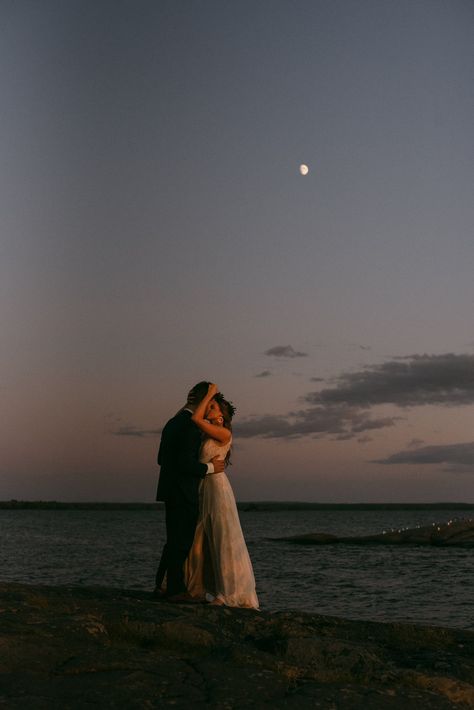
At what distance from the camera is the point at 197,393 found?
9336 millimetres

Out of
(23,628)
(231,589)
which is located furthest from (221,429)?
(23,628)

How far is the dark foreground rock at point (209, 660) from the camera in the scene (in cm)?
508

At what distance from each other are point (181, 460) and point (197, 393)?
78cm

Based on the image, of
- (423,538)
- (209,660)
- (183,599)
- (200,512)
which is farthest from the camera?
(423,538)

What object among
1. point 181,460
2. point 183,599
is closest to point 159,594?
point 183,599

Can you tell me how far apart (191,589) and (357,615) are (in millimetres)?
13844

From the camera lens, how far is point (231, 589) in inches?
365

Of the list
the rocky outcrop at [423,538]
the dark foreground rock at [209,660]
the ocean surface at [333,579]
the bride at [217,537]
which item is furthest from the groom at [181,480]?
the rocky outcrop at [423,538]

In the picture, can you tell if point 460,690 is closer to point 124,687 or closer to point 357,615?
point 124,687

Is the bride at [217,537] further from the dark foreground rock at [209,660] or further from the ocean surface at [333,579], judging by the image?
the ocean surface at [333,579]

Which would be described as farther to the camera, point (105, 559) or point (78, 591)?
point (105, 559)

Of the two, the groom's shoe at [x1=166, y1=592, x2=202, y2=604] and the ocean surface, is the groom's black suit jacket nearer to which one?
the groom's shoe at [x1=166, y1=592, x2=202, y2=604]

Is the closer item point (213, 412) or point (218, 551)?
point (218, 551)

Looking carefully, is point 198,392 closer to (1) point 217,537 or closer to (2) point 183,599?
(1) point 217,537
